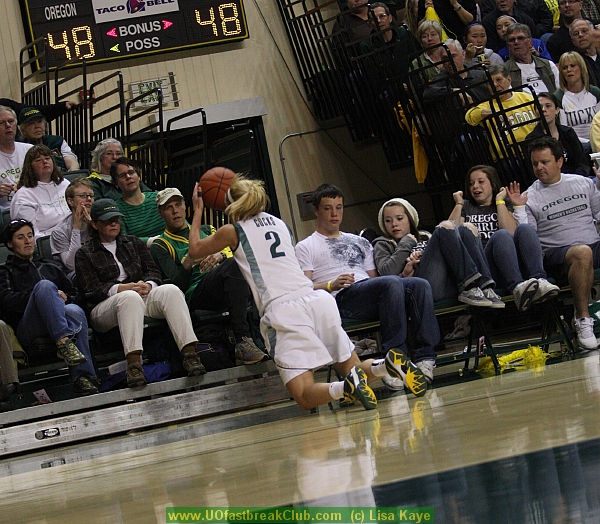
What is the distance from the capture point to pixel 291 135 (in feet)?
34.6

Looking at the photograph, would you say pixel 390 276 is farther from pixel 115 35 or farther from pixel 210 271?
pixel 115 35

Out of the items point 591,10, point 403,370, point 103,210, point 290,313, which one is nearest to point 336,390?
point 403,370

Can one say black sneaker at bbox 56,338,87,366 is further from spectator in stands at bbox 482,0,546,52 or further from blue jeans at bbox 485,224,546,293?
spectator in stands at bbox 482,0,546,52

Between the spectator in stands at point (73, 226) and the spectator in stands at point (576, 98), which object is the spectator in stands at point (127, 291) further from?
the spectator in stands at point (576, 98)

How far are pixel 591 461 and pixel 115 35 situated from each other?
29.1ft

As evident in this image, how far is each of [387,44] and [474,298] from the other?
4.33 m

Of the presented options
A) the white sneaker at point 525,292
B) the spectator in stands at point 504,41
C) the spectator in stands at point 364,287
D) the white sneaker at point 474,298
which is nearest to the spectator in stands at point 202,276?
the spectator in stands at point 364,287

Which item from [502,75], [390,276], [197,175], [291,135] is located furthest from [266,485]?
[291,135]

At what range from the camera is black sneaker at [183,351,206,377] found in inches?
228

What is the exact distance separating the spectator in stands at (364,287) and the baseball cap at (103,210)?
1.22 metres

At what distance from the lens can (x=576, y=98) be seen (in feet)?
27.7

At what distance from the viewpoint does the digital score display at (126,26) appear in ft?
32.2

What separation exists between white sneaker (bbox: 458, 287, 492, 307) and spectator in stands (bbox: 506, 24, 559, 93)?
380 centimetres

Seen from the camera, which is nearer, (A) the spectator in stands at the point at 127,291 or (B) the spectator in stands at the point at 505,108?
(A) the spectator in stands at the point at 127,291
